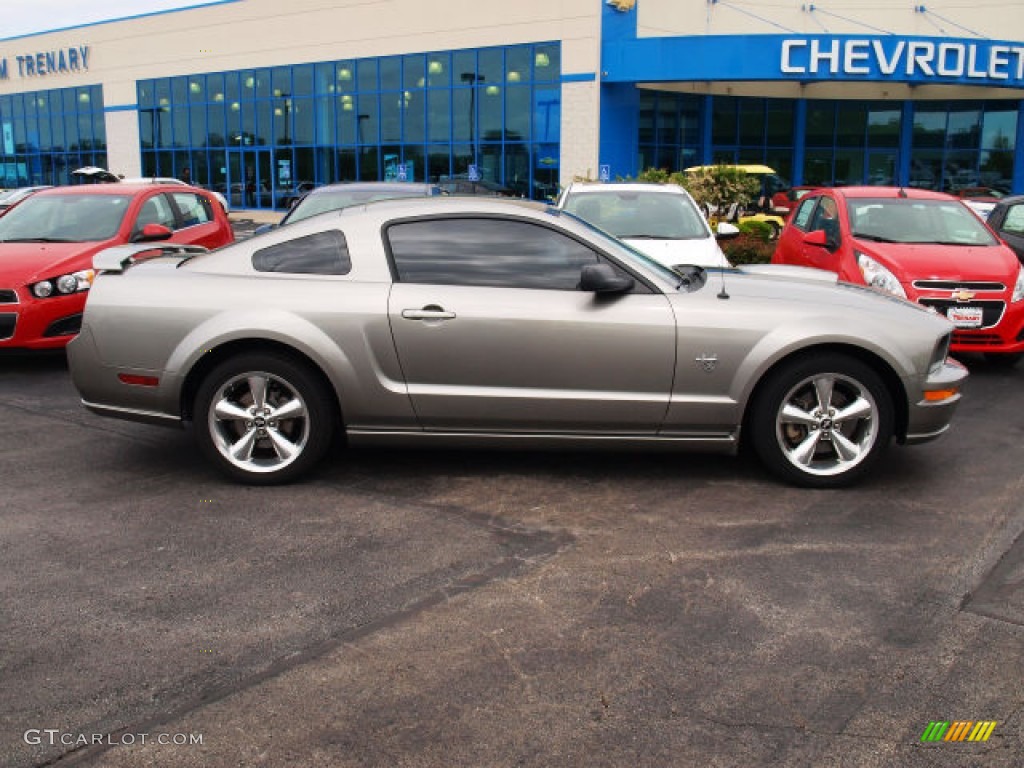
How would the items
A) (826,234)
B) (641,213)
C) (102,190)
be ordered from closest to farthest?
1. (826,234)
2. (641,213)
3. (102,190)

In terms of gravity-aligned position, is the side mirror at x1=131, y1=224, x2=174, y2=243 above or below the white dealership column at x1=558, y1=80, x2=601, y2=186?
below

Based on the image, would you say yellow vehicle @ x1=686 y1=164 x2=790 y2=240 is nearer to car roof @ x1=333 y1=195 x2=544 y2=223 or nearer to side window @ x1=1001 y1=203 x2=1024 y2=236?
side window @ x1=1001 y1=203 x2=1024 y2=236

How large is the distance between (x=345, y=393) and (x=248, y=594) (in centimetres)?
154

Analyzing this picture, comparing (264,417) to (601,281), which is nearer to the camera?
(601,281)

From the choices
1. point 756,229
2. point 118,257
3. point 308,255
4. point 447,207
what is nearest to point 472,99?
point 756,229

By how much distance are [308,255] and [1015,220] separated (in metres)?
8.90

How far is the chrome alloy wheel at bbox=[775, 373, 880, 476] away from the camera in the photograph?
534 cm

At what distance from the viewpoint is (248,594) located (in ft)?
13.3

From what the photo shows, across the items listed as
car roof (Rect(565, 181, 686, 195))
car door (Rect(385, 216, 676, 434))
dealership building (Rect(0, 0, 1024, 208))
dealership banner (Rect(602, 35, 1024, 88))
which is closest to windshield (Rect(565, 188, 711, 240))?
car roof (Rect(565, 181, 686, 195))

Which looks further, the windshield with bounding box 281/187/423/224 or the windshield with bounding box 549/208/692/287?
the windshield with bounding box 281/187/423/224

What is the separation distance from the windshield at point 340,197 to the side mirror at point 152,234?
1.72 meters

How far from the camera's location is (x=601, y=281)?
5176mm

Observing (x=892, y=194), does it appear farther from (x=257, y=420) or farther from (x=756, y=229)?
(x=257, y=420)

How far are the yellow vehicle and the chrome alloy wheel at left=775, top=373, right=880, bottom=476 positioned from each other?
38.9 ft
